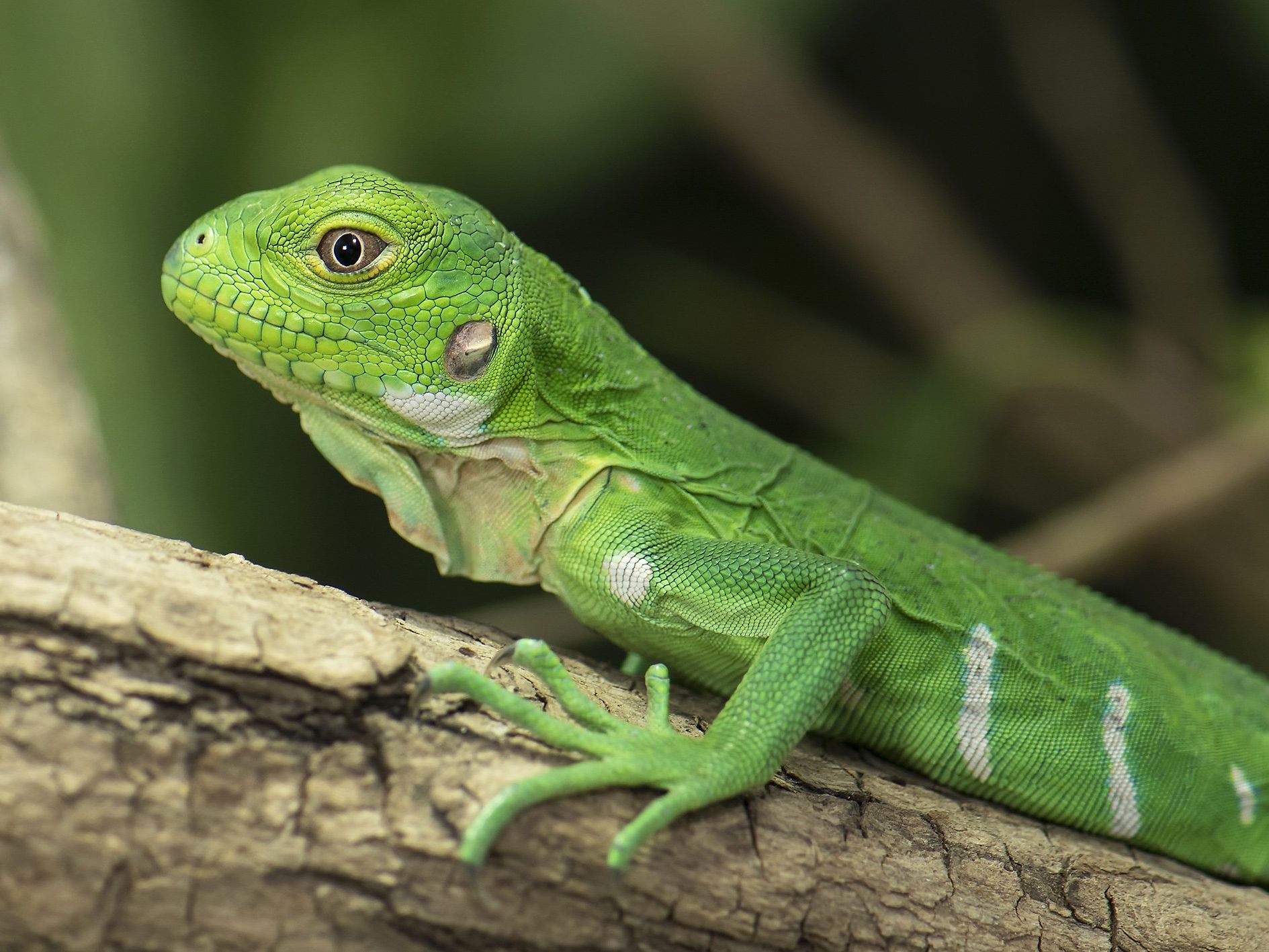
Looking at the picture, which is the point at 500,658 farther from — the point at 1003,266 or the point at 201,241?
the point at 1003,266

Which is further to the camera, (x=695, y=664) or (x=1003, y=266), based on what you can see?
(x=1003, y=266)

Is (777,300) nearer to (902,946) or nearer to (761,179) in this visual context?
(761,179)

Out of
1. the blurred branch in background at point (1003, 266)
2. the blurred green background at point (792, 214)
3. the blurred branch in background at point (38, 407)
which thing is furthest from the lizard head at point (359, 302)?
the blurred branch in background at point (1003, 266)

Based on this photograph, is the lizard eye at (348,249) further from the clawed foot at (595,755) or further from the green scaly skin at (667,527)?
the clawed foot at (595,755)

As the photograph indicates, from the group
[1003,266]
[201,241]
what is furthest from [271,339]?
[1003,266]

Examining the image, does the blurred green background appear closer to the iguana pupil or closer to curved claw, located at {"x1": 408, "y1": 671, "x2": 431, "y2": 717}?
the iguana pupil

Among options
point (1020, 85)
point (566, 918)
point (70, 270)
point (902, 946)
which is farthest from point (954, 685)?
point (1020, 85)
